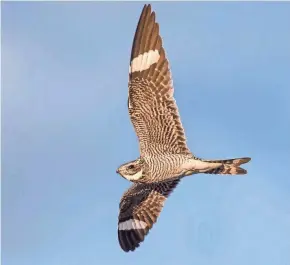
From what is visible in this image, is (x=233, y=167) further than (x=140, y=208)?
No

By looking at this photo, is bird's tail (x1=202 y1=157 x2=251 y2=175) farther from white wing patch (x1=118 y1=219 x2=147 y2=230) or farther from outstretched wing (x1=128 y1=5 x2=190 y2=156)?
white wing patch (x1=118 y1=219 x2=147 y2=230)

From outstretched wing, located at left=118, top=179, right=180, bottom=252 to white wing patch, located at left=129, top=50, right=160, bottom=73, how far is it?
2.93 meters

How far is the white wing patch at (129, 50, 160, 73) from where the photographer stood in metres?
16.6

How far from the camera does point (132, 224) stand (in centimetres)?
1823

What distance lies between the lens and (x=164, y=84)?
54.2 ft

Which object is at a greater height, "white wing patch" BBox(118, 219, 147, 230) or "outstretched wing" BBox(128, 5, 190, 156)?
"outstretched wing" BBox(128, 5, 190, 156)

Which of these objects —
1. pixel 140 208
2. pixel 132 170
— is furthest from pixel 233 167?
pixel 140 208

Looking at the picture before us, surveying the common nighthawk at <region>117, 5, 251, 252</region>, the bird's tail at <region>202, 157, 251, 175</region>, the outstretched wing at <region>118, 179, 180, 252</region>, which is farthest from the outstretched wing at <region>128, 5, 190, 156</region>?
the outstretched wing at <region>118, 179, 180, 252</region>

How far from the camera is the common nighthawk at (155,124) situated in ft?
53.8

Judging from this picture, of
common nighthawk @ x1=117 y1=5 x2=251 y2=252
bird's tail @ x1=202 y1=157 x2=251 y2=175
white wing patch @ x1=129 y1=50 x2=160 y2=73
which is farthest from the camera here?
white wing patch @ x1=129 y1=50 x2=160 y2=73

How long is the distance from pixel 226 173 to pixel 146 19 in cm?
377

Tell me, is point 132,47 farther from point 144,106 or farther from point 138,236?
point 138,236

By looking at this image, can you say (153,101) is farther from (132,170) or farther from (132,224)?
(132,224)

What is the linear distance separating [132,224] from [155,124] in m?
2.93
